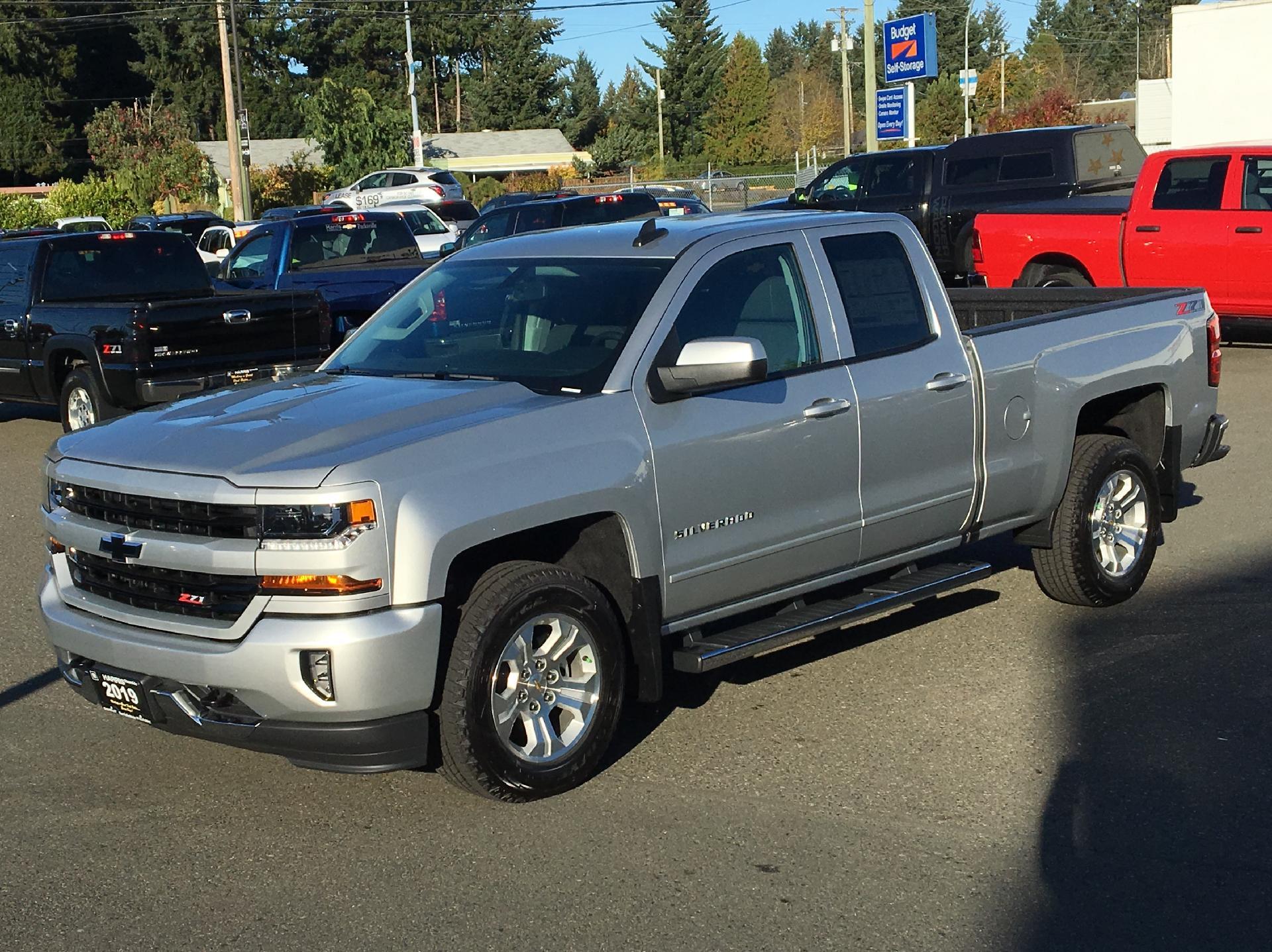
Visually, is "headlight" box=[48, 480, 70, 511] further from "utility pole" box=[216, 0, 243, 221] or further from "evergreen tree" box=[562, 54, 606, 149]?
"evergreen tree" box=[562, 54, 606, 149]

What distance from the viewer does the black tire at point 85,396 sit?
41.3 feet

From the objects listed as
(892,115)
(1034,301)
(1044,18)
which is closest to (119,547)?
(1034,301)

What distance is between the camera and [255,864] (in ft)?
15.7

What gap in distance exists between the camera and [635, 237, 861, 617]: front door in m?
5.54

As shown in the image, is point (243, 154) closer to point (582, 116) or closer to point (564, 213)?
point (564, 213)

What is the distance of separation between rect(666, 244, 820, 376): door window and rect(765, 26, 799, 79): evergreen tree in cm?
17001

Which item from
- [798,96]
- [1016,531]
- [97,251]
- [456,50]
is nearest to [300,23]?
[456,50]

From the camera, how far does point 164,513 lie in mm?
4945

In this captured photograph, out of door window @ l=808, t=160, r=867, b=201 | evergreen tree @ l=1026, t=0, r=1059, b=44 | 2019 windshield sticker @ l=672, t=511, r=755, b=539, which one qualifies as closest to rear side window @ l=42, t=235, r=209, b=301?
2019 windshield sticker @ l=672, t=511, r=755, b=539

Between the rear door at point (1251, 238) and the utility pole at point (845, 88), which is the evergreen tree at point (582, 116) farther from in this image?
the rear door at point (1251, 238)

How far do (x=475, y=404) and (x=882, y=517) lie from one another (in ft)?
6.20

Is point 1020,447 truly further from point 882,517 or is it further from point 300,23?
point 300,23

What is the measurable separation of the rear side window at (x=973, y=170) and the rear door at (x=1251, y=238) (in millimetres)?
6656

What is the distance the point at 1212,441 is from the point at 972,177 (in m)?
15.0
